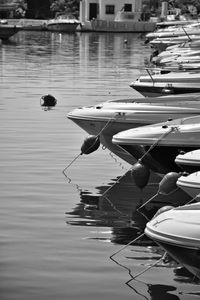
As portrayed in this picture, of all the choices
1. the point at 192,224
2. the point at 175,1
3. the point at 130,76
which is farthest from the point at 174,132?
the point at 175,1

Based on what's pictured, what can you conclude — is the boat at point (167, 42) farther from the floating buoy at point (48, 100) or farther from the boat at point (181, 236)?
the boat at point (181, 236)

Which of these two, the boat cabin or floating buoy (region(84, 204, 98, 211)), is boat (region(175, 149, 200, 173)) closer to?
floating buoy (region(84, 204, 98, 211))

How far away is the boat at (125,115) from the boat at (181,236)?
25.3ft

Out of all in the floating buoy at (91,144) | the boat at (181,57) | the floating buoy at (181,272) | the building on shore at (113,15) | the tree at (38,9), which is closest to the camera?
the floating buoy at (181,272)

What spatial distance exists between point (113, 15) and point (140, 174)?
111614 mm

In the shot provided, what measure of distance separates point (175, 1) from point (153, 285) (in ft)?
400

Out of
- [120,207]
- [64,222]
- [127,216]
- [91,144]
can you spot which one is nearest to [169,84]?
[91,144]

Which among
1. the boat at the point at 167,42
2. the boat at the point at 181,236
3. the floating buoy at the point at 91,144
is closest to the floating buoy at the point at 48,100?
the floating buoy at the point at 91,144

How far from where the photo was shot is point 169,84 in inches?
1005

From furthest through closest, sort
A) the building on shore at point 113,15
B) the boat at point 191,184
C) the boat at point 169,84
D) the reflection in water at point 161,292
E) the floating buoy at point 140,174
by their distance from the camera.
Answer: the building on shore at point 113,15
the boat at point 169,84
the floating buoy at point 140,174
the boat at point 191,184
the reflection in water at point 161,292

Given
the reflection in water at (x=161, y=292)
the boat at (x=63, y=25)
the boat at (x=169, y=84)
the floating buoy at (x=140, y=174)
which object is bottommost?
the boat at (x=63, y=25)

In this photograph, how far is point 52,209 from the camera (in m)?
17.0

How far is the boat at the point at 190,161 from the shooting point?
51.9 ft

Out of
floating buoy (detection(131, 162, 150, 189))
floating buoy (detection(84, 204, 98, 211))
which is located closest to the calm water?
floating buoy (detection(84, 204, 98, 211))
